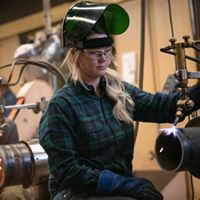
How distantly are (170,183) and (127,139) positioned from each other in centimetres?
120

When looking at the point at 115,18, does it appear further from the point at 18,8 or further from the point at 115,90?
the point at 18,8

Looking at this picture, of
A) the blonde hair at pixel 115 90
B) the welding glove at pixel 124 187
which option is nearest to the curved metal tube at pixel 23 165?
the blonde hair at pixel 115 90

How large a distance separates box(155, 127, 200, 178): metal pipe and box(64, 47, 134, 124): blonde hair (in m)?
0.24

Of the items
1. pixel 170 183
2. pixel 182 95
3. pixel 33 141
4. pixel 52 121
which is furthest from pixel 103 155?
pixel 170 183

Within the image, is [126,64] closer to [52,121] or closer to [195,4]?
[195,4]

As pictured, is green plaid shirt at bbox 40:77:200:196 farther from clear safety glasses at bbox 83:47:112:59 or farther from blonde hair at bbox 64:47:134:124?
clear safety glasses at bbox 83:47:112:59

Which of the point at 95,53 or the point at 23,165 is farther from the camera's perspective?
the point at 23,165

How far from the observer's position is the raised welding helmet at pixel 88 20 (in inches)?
59.6

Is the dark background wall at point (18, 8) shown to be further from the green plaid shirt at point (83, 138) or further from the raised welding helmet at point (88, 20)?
the green plaid shirt at point (83, 138)

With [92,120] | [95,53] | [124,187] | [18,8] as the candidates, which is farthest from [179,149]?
[18,8]

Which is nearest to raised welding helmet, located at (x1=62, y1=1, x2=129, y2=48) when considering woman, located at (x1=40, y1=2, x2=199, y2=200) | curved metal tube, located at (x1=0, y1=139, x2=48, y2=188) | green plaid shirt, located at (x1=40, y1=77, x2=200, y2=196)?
woman, located at (x1=40, y1=2, x2=199, y2=200)

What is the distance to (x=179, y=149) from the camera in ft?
4.50

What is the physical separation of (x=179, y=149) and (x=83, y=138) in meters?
0.34

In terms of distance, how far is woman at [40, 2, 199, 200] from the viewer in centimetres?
144
